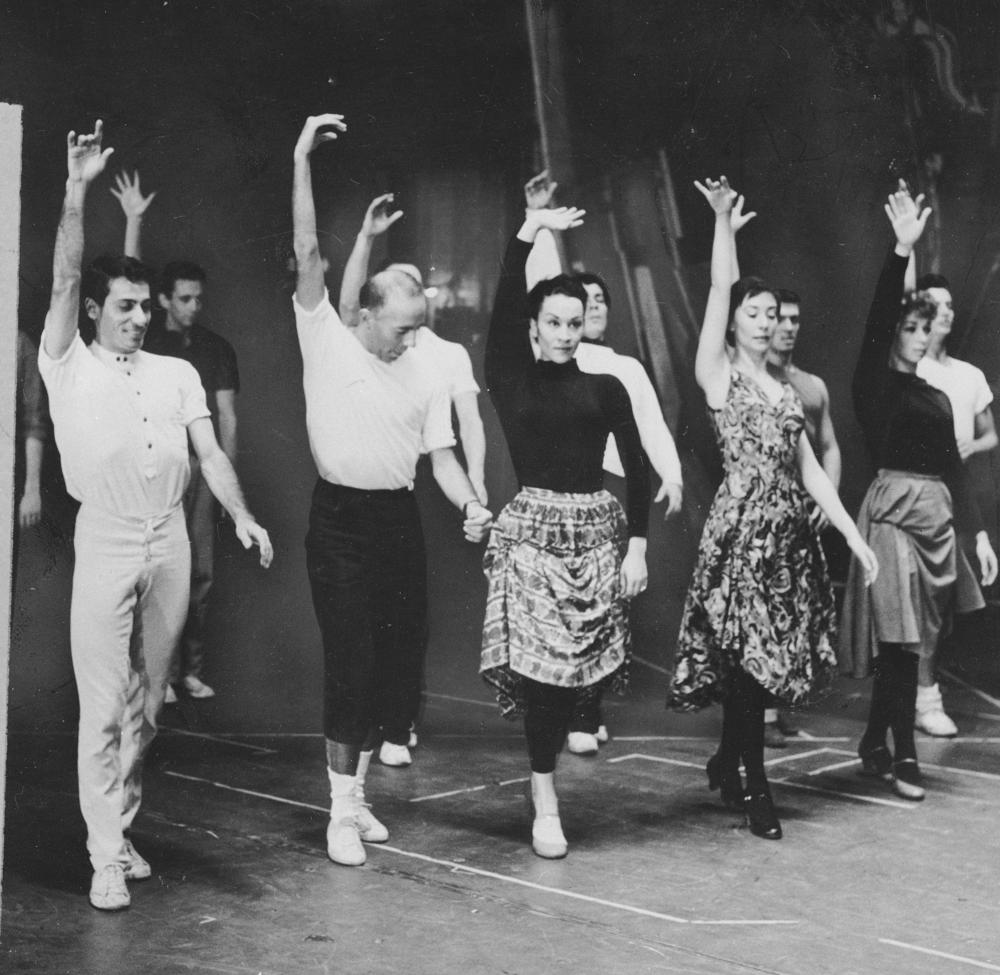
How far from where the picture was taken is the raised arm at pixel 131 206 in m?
3.87

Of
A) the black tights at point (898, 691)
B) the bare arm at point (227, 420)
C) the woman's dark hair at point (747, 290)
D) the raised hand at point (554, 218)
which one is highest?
the raised hand at point (554, 218)

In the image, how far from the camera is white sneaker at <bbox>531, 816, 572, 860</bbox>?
398 cm

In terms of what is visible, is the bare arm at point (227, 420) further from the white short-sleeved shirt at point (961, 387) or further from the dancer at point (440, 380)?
the white short-sleeved shirt at point (961, 387)

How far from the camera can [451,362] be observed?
478 cm

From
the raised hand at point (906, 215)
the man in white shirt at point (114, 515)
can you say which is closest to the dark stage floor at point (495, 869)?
the man in white shirt at point (114, 515)

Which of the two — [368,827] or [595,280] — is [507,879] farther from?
[595,280]

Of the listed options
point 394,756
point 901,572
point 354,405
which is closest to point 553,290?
point 354,405

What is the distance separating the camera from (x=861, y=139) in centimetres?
516

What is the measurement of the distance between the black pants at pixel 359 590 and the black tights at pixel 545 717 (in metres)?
0.43

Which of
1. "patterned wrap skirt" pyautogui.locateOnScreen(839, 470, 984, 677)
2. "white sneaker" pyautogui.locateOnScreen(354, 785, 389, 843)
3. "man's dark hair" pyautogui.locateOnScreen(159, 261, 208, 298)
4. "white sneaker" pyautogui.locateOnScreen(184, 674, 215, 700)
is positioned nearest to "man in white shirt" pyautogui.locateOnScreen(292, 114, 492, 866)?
"white sneaker" pyautogui.locateOnScreen(354, 785, 389, 843)

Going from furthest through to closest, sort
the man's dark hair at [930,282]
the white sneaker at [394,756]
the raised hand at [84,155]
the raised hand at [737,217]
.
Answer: the man's dark hair at [930,282] → the raised hand at [737,217] → the white sneaker at [394,756] → the raised hand at [84,155]

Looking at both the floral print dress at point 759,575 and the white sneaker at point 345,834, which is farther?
the floral print dress at point 759,575

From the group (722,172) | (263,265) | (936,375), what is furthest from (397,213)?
(936,375)

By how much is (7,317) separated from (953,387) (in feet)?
12.5
